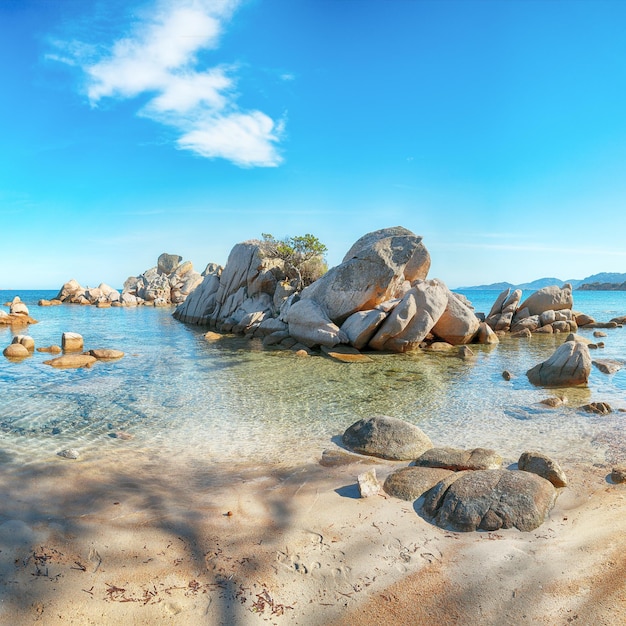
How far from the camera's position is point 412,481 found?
23.5 ft

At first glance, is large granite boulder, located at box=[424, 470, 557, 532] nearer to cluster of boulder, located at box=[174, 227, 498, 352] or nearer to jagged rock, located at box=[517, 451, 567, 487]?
jagged rock, located at box=[517, 451, 567, 487]

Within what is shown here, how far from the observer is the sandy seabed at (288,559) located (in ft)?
14.0

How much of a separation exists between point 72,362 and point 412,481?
1795 centimetres

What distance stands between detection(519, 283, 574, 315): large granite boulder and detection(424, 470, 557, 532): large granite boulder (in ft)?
112

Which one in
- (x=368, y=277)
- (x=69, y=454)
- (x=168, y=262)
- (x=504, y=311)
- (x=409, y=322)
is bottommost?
(x=69, y=454)

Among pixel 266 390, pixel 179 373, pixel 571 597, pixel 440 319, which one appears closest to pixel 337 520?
pixel 571 597

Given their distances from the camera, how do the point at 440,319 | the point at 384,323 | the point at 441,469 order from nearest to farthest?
1. the point at 441,469
2. the point at 384,323
3. the point at 440,319

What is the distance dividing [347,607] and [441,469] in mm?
3809

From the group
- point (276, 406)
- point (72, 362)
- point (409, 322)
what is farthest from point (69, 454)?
point (409, 322)

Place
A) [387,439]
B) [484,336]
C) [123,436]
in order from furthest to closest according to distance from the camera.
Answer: [484,336] < [123,436] < [387,439]

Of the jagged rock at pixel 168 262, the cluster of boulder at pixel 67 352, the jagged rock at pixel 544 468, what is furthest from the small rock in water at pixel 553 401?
the jagged rock at pixel 168 262

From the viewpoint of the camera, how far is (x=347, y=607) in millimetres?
4371

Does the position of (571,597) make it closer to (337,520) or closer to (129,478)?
(337,520)

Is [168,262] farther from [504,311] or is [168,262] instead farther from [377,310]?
[377,310]
